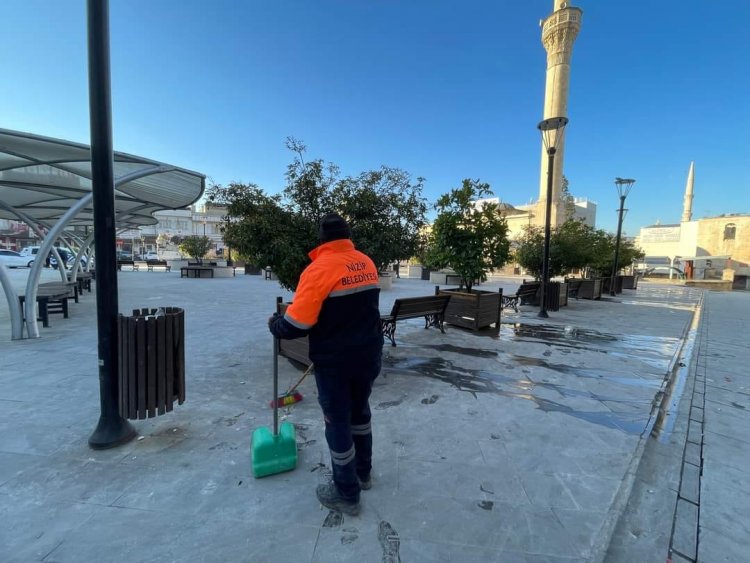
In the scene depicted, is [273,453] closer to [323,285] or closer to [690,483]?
[323,285]

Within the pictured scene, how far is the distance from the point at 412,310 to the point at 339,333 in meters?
4.78

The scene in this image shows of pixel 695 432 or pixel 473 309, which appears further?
pixel 473 309

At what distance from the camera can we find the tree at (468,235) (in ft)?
26.5

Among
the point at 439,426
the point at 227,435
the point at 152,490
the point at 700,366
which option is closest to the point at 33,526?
the point at 152,490

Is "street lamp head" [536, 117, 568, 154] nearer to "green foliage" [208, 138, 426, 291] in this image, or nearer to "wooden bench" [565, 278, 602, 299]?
"green foliage" [208, 138, 426, 291]

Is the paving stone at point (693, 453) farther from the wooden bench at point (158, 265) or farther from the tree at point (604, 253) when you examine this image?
the wooden bench at point (158, 265)

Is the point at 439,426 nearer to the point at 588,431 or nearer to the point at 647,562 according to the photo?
the point at 588,431

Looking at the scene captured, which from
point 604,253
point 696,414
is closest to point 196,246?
point 604,253

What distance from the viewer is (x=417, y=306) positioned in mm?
6949

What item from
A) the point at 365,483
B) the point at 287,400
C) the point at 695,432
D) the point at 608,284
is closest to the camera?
the point at 365,483

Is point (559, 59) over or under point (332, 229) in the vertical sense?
over

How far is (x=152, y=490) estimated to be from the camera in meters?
2.40

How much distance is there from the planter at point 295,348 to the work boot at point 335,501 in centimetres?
233

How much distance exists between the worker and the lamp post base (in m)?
1.84
